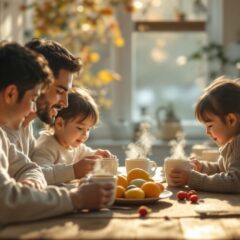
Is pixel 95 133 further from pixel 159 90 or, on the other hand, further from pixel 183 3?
pixel 183 3

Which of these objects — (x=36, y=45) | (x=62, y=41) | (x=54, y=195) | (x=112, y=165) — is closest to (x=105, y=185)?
(x=54, y=195)

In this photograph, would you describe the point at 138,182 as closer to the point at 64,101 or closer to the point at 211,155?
the point at 64,101

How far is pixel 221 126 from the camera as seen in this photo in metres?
2.16

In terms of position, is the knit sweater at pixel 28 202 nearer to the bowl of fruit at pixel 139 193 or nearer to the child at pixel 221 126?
the bowl of fruit at pixel 139 193

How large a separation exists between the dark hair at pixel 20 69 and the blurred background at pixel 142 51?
9.04ft

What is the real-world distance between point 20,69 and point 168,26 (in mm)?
3325

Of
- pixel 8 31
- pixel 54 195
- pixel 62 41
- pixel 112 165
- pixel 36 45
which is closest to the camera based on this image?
pixel 54 195

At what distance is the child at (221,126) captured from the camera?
1982 millimetres

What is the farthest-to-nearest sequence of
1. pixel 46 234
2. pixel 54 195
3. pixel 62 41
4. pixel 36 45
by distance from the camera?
pixel 62 41
pixel 36 45
pixel 54 195
pixel 46 234

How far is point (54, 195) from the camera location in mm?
1403

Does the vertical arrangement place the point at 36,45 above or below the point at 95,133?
above

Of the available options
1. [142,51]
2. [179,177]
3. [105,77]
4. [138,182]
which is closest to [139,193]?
[138,182]

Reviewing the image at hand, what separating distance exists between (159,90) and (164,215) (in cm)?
345

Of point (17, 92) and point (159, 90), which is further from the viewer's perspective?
point (159, 90)
